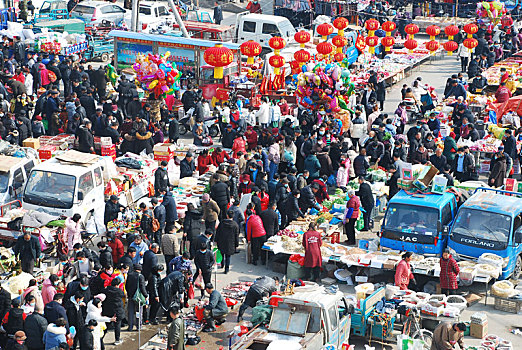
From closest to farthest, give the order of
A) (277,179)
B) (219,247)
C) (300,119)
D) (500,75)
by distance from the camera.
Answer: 1. (219,247)
2. (277,179)
3. (300,119)
4. (500,75)

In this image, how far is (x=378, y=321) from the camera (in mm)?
17484

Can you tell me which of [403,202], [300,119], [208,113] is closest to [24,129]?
[208,113]

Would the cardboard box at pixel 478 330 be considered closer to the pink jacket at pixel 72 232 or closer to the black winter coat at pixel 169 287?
the black winter coat at pixel 169 287

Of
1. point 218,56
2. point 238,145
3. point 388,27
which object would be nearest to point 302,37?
point 388,27

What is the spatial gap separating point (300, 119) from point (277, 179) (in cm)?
422

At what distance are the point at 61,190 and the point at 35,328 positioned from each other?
5741mm

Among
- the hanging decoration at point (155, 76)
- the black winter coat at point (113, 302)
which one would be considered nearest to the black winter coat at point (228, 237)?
the black winter coat at point (113, 302)

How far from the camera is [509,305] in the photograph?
18891 mm

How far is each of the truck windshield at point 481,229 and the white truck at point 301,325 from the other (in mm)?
4803

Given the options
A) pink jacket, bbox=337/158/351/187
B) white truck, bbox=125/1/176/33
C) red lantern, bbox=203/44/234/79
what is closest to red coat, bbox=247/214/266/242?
pink jacket, bbox=337/158/351/187

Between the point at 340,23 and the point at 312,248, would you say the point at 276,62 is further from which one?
the point at 312,248

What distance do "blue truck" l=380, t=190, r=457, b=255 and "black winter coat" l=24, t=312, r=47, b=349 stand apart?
24.6 ft

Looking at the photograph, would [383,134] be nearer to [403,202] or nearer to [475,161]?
[475,161]

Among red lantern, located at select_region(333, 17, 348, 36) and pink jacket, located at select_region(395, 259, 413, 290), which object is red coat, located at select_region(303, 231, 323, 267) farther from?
red lantern, located at select_region(333, 17, 348, 36)
